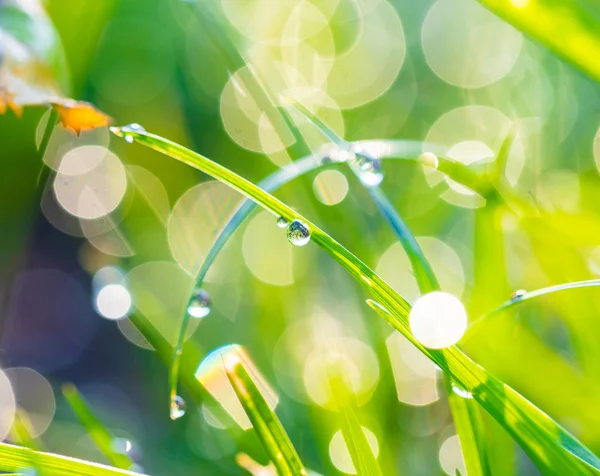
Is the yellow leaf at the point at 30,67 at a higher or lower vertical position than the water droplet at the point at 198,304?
higher

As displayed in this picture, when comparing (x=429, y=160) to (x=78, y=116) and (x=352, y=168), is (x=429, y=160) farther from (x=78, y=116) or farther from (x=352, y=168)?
(x=78, y=116)

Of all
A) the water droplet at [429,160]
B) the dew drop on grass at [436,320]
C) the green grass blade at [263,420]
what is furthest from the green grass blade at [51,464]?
the water droplet at [429,160]

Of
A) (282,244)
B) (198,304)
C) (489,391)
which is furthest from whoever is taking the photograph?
(282,244)

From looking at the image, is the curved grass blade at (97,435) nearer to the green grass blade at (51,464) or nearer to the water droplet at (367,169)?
the green grass blade at (51,464)

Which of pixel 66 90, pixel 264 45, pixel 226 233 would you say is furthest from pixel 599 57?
pixel 264 45

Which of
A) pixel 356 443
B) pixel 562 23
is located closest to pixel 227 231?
pixel 356 443

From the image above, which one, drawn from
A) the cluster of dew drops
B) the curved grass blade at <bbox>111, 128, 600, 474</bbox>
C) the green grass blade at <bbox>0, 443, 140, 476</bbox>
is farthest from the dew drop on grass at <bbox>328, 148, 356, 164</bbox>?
the green grass blade at <bbox>0, 443, 140, 476</bbox>

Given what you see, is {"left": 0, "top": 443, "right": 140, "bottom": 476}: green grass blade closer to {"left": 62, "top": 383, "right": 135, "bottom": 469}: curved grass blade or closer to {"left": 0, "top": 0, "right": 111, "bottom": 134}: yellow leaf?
{"left": 62, "top": 383, "right": 135, "bottom": 469}: curved grass blade
